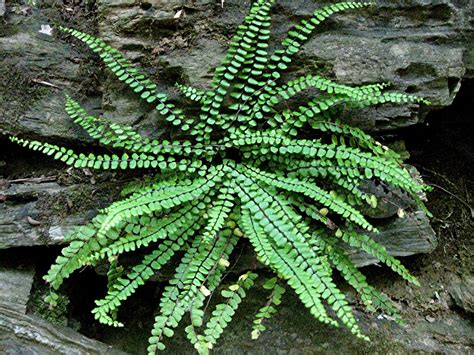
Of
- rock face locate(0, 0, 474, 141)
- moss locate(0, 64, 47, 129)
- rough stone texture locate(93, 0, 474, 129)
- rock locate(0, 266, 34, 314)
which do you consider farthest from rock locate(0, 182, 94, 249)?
rough stone texture locate(93, 0, 474, 129)

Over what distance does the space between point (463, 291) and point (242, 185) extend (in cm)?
241

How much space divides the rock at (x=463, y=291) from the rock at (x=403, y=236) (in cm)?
55

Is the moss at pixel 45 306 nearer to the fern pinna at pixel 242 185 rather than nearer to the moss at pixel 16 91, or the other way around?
the fern pinna at pixel 242 185

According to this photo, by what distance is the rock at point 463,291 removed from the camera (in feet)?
13.9

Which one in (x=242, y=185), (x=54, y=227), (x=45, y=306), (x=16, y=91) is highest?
(x=16, y=91)

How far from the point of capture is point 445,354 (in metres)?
4.02

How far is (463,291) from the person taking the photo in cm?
436

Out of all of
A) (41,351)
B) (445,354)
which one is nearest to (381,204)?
(445,354)

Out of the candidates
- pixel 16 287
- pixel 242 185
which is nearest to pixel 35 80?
pixel 16 287

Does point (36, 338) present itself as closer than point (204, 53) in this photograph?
Yes

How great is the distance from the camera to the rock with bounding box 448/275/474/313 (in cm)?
424

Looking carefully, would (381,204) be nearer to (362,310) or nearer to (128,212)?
(362,310)

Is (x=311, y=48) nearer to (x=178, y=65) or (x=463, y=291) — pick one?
(x=178, y=65)

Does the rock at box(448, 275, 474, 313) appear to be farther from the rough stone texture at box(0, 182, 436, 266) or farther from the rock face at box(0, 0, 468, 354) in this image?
the rough stone texture at box(0, 182, 436, 266)
